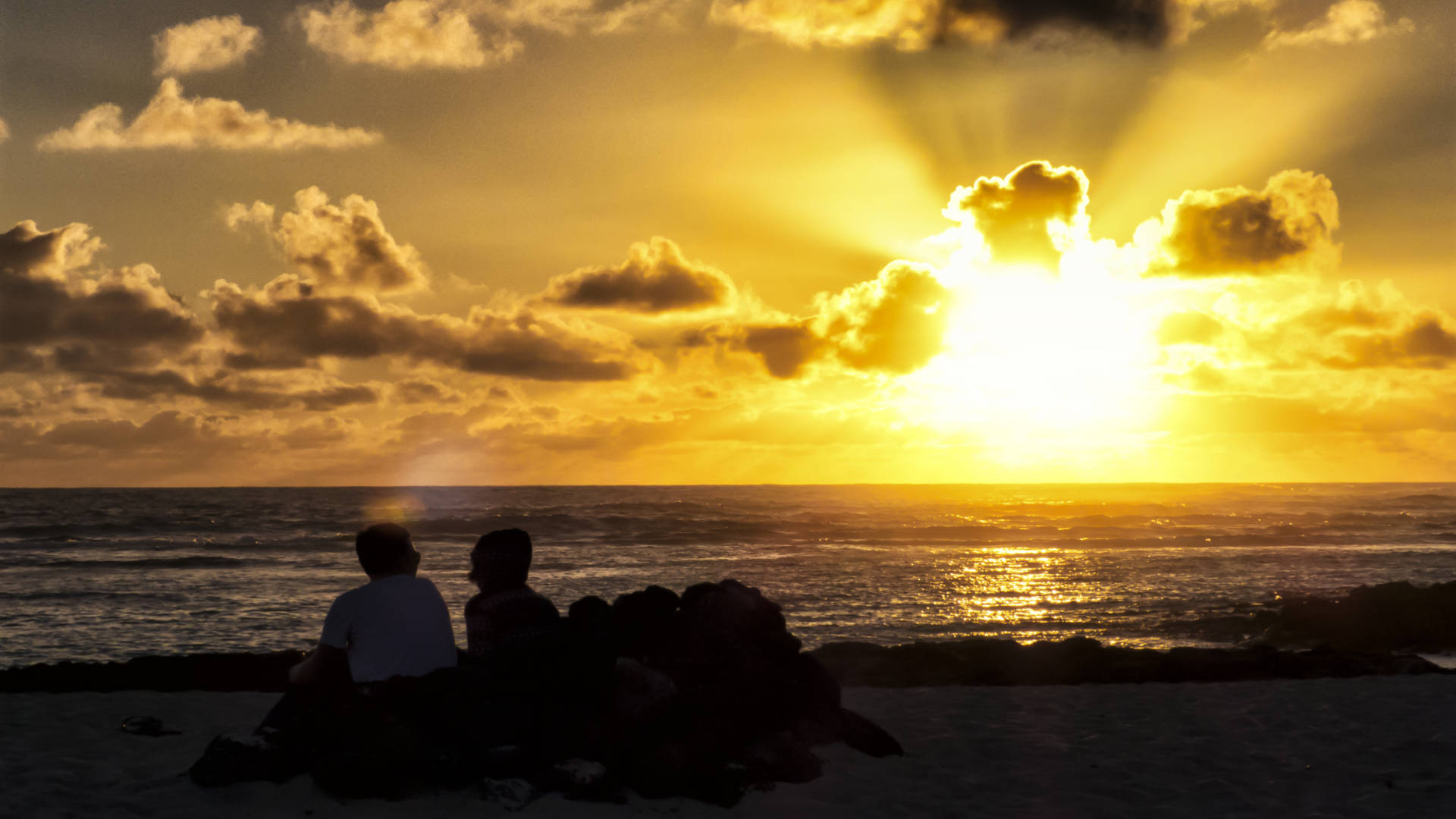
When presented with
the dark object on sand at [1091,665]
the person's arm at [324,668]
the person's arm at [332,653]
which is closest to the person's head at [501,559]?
the person's arm at [332,653]

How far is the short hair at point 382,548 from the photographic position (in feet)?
22.4

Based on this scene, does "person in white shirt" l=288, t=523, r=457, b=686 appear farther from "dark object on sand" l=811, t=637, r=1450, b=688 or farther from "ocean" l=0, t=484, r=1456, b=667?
"ocean" l=0, t=484, r=1456, b=667

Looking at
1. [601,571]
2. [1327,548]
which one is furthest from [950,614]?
[1327,548]

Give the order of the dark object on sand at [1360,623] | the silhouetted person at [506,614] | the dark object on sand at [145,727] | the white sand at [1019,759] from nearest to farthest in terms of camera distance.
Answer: the white sand at [1019,759] → the silhouetted person at [506,614] → the dark object on sand at [145,727] → the dark object on sand at [1360,623]

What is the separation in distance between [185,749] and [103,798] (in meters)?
1.29

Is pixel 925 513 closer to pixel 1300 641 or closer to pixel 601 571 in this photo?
pixel 601 571

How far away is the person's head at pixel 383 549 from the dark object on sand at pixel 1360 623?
605 inches

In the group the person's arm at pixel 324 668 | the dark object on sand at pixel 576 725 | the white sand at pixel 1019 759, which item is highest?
the person's arm at pixel 324 668

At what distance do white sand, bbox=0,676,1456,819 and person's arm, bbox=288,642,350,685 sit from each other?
2.50 ft

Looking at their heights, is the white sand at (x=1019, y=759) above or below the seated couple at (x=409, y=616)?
below

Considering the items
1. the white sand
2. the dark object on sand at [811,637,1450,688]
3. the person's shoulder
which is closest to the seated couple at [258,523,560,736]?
the person's shoulder

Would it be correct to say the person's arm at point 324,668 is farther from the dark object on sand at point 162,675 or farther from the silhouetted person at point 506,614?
the dark object on sand at point 162,675

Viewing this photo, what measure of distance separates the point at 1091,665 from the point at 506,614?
7.78m

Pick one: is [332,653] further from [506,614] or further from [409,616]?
[506,614]
